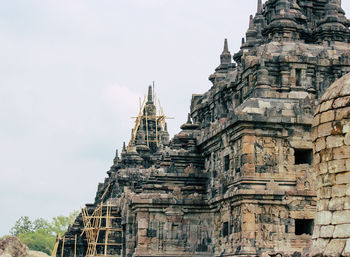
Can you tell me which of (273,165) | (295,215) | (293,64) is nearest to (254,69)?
(293,64)

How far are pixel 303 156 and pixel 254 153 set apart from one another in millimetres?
1963

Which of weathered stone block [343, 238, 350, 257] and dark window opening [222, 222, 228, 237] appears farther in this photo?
dark window opening [222, 222, 228, 237]

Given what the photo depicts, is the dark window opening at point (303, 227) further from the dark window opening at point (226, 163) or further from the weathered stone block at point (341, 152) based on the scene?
the weathered stone block at point (341, 152)

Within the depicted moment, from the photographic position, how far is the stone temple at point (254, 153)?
26359 millimetres

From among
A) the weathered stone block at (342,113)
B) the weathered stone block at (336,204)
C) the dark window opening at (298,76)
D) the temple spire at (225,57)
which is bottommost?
the weathered stone block at (336,204)

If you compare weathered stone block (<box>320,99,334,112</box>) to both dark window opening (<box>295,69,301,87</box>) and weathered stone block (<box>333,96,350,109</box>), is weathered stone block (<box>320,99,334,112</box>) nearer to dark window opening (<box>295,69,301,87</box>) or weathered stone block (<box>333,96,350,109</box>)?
weathered stone block (<box>333,96,350,109</box>)

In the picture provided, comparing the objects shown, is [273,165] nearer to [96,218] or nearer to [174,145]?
[174,145]

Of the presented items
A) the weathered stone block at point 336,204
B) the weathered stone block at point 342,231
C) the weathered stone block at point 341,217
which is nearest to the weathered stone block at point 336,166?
the weathered stone block at point 336,204

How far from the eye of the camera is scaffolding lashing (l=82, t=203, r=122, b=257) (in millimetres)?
46875

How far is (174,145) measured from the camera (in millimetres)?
34062

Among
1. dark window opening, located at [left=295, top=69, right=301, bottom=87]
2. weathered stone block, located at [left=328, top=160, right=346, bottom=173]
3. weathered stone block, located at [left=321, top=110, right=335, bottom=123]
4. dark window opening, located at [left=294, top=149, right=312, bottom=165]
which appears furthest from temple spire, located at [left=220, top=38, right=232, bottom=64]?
weathered stone block, located at [left=328, top=160, right=346, bottom=173]

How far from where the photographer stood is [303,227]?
26.9 meters

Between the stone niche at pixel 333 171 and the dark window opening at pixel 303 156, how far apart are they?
13902 mm

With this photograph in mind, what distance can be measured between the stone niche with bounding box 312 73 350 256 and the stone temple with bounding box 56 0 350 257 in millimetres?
9101
